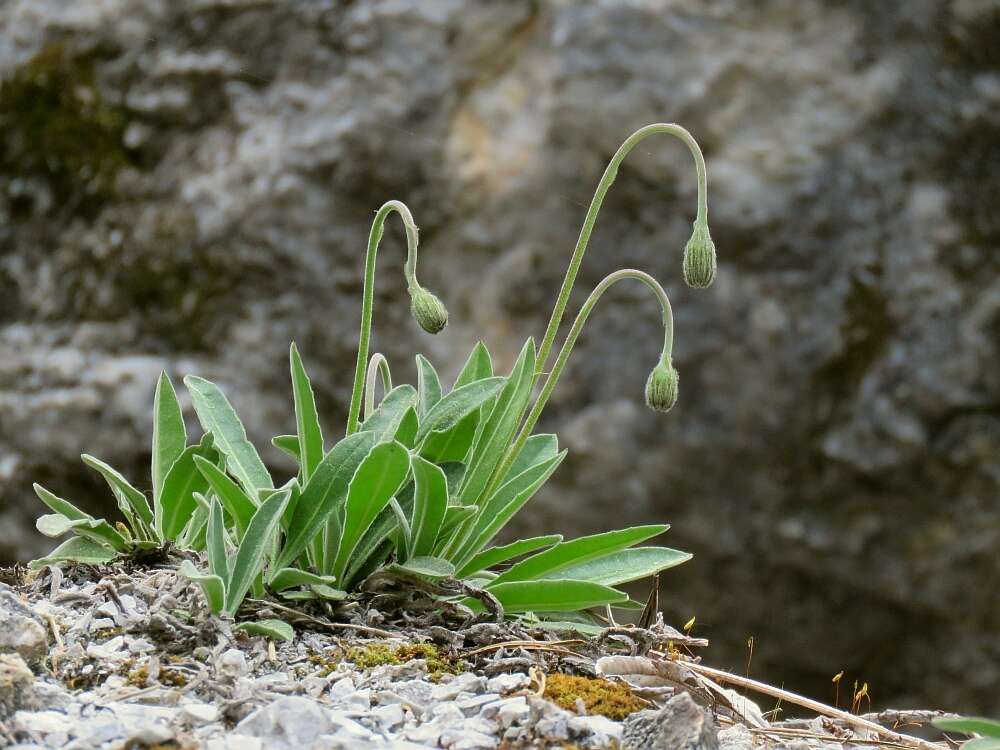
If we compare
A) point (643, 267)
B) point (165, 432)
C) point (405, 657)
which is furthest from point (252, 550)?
point (643, 267)

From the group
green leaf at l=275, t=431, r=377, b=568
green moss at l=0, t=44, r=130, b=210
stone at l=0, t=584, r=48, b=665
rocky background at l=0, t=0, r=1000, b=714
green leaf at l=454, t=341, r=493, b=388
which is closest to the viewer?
stone at l=0, t=584, r=48, b=665

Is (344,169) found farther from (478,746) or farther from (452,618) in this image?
(478,746)

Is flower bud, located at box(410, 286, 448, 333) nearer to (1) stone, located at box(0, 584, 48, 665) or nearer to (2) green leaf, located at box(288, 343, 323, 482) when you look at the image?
(2) green leaf, located at box(288, 343, 323, 482)

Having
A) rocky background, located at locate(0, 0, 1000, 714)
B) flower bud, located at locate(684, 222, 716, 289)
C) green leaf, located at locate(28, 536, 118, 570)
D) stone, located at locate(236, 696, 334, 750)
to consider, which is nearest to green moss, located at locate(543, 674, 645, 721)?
stone, located at locate(236, 696, 334, 750)

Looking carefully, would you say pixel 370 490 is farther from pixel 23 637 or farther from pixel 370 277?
pixel 23 637

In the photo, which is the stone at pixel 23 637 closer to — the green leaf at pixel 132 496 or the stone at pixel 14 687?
the stone at pixel 14 687

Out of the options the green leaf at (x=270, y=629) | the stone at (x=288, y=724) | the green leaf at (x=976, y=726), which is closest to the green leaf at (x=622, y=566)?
the green leaf at (x=270, y=629)
